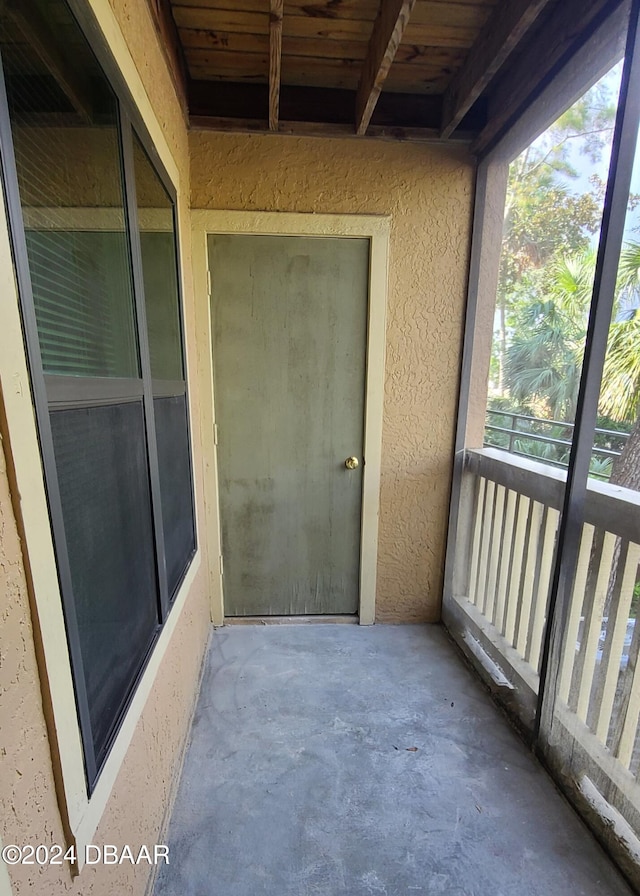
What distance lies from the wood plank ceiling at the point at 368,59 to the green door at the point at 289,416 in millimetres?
577

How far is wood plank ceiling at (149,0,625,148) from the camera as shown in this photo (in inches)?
53.1

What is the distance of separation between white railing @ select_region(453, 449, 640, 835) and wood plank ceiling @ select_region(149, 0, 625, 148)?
1.55 metres

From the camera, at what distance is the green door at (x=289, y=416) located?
78.2 inches

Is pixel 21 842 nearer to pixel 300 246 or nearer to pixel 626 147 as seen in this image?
pixel 626 147

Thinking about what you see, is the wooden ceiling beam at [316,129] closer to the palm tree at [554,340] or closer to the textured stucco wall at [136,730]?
the textured stucco wall at [136,730]

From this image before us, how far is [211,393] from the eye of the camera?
2045mm

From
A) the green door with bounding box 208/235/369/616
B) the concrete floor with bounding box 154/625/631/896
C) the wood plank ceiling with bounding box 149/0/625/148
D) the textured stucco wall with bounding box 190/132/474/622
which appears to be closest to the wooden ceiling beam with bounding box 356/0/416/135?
the wood plank ceiling with bounding box 149/0/625/148

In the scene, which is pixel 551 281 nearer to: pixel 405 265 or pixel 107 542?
pixel 405 265

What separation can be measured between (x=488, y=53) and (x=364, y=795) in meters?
2.77

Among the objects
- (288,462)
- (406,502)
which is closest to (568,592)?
(406,502)

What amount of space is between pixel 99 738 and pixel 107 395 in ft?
2.40

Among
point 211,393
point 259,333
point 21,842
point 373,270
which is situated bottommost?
point 21,842

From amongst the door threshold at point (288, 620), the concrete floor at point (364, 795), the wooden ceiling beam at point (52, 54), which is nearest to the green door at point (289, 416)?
the door threshold at point (288, 620)

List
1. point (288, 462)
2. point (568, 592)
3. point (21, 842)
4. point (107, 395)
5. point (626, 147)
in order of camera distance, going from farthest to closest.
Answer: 1. point (288, 462)
2. point (568, 592)
3. point (626, 147)
4. point (107, 395)
5. point (21, 842)
